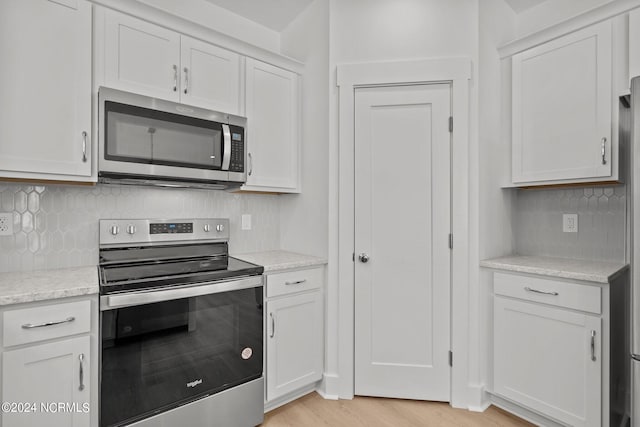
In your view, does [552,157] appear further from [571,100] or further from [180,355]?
[180,355]

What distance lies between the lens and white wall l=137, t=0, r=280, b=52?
2408 millimetres

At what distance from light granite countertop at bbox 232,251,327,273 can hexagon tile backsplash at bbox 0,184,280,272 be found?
419 millimetres

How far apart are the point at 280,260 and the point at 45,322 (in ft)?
4.07

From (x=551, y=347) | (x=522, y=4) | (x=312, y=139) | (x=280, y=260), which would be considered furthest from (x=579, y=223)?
(x=280, y=260)

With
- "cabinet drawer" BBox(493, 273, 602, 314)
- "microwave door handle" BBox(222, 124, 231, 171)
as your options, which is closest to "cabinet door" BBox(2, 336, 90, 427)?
"microwave door handle" BBox(222, 124, 231, 171)

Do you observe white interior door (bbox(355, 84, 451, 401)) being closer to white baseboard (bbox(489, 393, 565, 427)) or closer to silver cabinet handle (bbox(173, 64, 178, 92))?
white baseboard (bbox(489, 393, 565, 427))

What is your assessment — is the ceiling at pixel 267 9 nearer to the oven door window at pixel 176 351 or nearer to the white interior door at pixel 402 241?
the white interior door at pixel 402 241

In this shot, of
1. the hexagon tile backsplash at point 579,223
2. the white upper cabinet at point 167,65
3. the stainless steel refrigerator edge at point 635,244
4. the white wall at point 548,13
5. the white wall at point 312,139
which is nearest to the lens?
the stainless steel refrigerator edge at point 635,244

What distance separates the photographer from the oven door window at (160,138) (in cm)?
182

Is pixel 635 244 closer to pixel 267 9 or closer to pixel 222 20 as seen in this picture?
pixel 267 9

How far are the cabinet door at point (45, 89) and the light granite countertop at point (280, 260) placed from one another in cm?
106

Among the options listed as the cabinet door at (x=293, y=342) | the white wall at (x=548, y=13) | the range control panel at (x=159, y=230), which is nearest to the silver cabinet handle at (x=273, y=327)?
the cabinet door at (x=293, y=342)

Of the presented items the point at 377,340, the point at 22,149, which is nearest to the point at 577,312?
the point at 377,340

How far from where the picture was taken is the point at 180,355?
1753 mm
